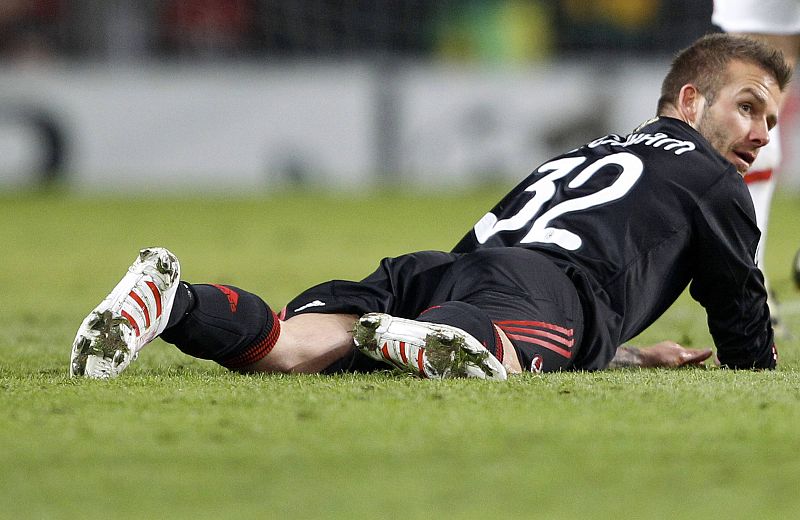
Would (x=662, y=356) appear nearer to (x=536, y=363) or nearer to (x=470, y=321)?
(x=536, y=363)

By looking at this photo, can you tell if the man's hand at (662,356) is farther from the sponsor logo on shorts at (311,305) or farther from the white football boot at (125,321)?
the white football boot at (125,321)

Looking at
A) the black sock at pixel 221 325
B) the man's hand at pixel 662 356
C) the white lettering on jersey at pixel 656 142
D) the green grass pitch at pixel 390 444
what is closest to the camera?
the green grass pitch at pixel 390 444

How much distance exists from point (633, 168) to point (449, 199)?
10474mm

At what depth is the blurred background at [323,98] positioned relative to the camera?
1568 centimetres

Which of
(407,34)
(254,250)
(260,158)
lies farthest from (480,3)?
(254,250)

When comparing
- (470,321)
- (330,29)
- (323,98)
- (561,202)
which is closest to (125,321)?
(470,321)

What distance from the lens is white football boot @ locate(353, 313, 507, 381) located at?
296 centimetres

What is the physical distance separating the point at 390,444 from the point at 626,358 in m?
1.45

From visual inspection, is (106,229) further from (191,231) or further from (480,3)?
(480,3)

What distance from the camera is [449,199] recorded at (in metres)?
14.0

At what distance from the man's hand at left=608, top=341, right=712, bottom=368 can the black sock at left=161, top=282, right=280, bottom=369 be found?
1.00 metres

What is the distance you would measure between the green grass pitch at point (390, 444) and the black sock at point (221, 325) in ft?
0.26

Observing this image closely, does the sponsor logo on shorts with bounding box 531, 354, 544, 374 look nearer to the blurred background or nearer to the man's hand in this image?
the man's hand

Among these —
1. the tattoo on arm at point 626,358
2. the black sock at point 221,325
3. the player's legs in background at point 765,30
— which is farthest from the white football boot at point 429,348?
the player's legs in background at point 765,30
